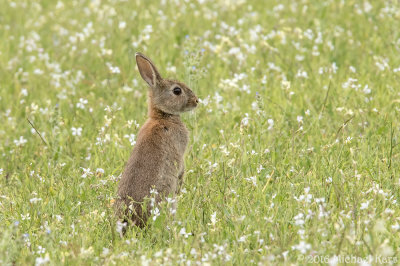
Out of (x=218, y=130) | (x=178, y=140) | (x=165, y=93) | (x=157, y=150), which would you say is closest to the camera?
(x=157, y=150)

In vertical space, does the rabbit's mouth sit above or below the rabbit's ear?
below

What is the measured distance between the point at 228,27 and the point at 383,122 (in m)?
4.72

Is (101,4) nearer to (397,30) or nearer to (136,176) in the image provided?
(397,30)

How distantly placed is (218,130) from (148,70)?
1.30 m

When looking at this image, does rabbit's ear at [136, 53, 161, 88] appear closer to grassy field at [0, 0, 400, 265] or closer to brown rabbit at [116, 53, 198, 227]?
brown rabbit at [116, 53, 198, 227]

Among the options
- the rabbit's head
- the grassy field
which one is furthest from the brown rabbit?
the grassy field

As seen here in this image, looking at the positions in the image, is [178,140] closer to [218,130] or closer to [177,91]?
[177,91]

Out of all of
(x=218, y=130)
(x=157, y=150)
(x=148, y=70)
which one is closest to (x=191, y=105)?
(x=148, y=70)

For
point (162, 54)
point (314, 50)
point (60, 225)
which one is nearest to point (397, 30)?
point (314, 50)

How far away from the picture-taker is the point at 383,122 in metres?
8.45

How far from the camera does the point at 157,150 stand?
22.5 ft

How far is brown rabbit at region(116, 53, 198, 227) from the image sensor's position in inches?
254

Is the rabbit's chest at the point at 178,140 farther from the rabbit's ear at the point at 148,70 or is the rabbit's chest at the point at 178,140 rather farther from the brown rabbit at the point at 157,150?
the rabbit's ear at the point at 148,70

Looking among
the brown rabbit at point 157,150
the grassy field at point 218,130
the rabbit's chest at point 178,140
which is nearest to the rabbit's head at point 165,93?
the brown rabbit at point 157,150
